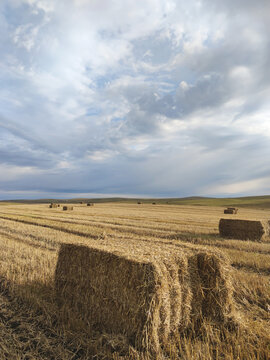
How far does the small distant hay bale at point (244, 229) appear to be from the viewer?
14789 mm

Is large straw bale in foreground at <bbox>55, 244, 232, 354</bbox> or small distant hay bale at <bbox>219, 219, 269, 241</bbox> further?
small distant hay bale at <bbox>219, 219, 269, 241</bbox>

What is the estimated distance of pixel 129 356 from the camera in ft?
11.5

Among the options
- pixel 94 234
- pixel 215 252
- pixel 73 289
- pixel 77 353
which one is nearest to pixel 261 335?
pixel 215 252

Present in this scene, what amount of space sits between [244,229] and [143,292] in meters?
13.2

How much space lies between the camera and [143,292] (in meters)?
3.80

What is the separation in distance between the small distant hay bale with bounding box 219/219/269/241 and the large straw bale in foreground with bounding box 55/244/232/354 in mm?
11504

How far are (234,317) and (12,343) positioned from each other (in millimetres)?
3805

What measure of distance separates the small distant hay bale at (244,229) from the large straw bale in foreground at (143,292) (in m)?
11.5

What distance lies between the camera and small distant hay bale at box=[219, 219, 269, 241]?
14.8 meters

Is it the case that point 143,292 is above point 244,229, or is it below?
above

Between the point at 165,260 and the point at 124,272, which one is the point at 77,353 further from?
the point at 165,260

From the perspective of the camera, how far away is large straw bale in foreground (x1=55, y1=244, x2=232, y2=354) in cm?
380

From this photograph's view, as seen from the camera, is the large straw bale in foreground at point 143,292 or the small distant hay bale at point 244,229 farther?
the small distant hay bale at point 244,229

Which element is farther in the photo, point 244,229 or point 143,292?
point 244,229
